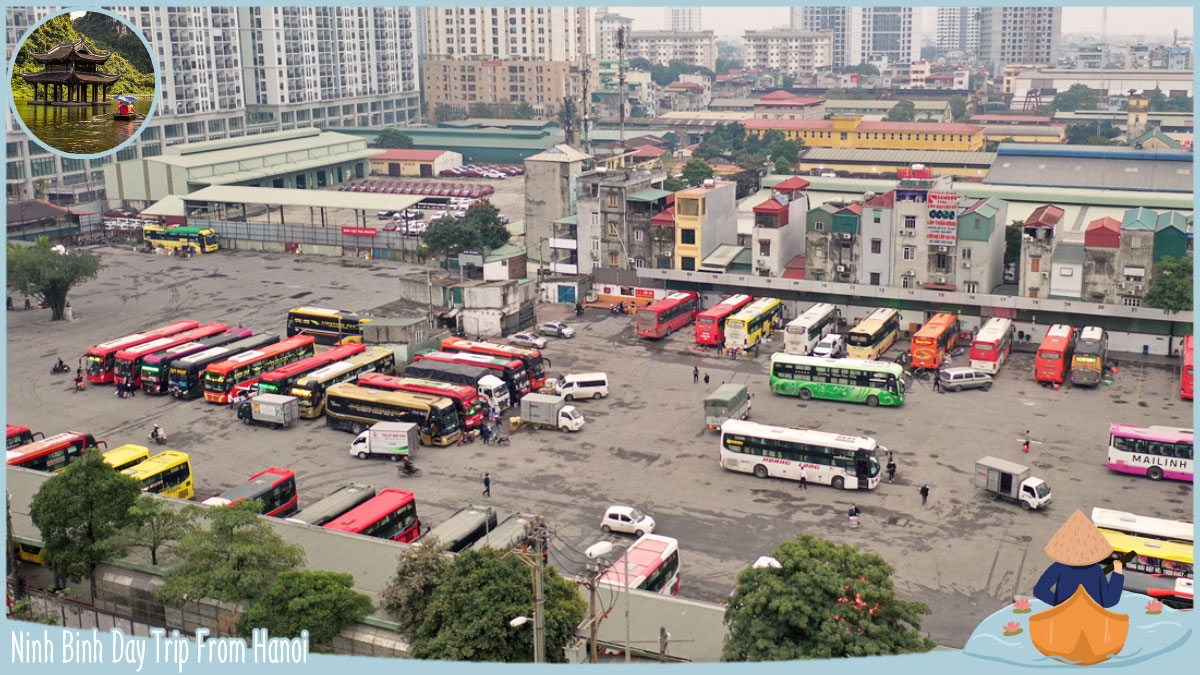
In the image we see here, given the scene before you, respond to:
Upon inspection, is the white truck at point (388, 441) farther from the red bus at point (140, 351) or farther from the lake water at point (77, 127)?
the red bus at point (140, 351)

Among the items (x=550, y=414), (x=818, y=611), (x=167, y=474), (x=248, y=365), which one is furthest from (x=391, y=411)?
(x=818, y=611)

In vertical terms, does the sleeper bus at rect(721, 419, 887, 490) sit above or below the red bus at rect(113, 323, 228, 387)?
below

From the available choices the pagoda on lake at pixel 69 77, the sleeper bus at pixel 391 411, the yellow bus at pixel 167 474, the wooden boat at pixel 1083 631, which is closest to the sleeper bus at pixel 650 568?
the wooden boat at pixel 1083 631

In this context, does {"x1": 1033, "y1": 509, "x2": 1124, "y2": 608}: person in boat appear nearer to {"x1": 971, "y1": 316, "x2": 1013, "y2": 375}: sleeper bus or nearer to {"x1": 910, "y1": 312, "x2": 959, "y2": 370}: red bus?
{"x1": 971, "y1": 316, "x2": 1013, "y2": 375}: sleeper bus

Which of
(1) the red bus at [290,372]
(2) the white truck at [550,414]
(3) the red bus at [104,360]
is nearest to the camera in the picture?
(2) the white truck at [550,414]

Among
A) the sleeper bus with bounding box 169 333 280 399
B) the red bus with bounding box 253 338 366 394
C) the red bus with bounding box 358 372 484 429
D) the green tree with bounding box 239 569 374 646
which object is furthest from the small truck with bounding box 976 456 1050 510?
the sleeper bus with bounding box 169 333 280 399

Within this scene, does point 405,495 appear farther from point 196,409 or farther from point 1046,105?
point 1046,105

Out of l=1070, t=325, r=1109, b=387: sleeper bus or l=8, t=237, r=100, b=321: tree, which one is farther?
l=8, t=237, r=100, b=321: tree
